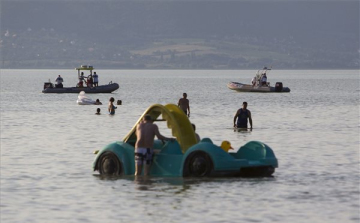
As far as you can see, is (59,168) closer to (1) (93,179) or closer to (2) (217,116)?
(1) (93,179)


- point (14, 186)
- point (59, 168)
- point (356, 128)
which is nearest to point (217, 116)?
point (356, 128)

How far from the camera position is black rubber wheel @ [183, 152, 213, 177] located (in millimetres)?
25656

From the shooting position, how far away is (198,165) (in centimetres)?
2575

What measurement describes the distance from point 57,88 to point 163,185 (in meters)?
73.6

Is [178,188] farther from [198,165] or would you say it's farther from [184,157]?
[184,157]

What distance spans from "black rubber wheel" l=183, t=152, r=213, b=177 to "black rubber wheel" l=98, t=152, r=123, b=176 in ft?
5.88

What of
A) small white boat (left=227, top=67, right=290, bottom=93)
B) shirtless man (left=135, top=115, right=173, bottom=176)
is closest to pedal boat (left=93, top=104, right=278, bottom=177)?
shirtless man (left=135, top=115, right=173, bottom=176)

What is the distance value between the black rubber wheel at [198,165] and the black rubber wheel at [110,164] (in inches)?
70.6

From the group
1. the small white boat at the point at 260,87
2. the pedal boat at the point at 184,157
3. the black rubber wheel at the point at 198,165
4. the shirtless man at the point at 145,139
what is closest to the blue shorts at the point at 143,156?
the shirtless man at the point at 145,139

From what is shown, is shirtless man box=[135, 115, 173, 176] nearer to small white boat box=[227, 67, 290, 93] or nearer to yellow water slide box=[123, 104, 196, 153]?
yellow water slide box=[123, 104, 196, 153]

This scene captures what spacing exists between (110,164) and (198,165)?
93.3 inches

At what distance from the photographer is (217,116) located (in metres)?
60.5

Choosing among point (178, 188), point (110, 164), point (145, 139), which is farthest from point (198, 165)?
point (110, 164)

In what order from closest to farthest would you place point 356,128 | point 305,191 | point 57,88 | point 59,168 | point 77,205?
point 77,205 → point 305,191 → point 59,168 → point 356,128 → point 57,88
